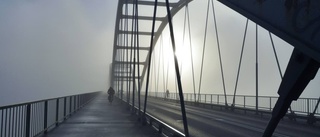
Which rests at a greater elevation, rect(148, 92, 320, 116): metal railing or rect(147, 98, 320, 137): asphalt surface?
rect(148, 92, 320, 116): metal railing

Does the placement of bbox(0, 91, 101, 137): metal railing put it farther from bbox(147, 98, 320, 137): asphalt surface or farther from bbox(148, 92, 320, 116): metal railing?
bbox(148, 92, 320, 116): metal railing

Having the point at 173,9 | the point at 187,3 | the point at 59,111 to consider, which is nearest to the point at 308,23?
the point at 59,111

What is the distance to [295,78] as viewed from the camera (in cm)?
371

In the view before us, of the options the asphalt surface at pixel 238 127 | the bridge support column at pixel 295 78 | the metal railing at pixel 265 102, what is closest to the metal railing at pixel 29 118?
the asphalt surface at pixel 238 127

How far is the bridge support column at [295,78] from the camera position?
357 cm

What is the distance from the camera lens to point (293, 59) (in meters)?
3.79

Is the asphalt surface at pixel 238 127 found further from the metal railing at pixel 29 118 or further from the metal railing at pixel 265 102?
the metal railing at pixel 29 118

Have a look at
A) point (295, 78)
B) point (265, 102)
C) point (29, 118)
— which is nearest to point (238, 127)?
point (29, 118)

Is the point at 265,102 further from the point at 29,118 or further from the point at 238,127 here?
the point at 29,118

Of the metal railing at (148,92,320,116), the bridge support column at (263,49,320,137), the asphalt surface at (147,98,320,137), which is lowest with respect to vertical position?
the asphalt surface at (147,98,320,137)

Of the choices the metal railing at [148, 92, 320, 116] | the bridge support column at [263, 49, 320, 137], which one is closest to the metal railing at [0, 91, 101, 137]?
Result: the bridge support column at [263, 49, 320, 137]

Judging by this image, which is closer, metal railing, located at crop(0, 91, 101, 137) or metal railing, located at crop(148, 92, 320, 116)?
metal railing, located at crop(0, 91, 101, 137)

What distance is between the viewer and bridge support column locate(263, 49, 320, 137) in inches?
141

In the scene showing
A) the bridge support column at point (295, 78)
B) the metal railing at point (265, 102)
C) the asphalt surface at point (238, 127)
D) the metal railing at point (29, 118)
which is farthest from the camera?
the metal railing at point (265, 102)
